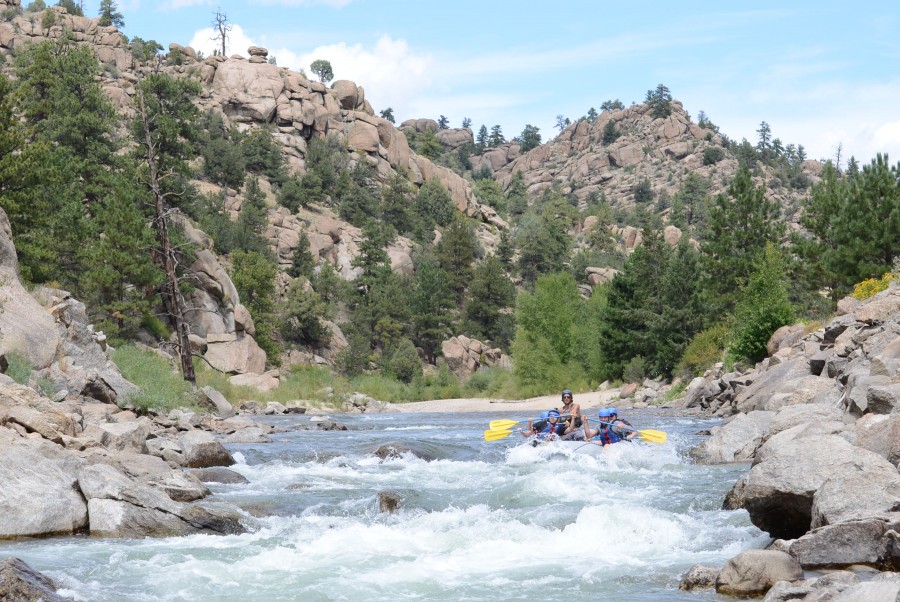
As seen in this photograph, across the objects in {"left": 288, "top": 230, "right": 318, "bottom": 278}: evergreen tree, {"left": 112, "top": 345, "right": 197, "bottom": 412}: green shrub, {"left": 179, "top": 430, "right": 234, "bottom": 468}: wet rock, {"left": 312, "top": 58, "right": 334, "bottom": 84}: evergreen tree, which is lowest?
{"left": 179, "top": 430, "right": 234, "bottom": 468}: wet rock

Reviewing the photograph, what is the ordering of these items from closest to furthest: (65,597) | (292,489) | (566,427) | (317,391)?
1. (65,597)
2. (292,489)
3. (566,427)
4. (317,391)

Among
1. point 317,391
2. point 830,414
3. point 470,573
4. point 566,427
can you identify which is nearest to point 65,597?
point 470,573

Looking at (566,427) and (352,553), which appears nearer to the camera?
(352,553)

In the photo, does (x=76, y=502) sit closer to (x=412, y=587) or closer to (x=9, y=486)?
(x=9, y=486)

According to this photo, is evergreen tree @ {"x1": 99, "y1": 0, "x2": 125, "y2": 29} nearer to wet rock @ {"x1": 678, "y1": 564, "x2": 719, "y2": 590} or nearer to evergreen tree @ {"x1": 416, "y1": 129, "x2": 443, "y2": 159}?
evergreen tree @ {"x1": 416, "y1": 129, "x2": 443, "y2": 159}

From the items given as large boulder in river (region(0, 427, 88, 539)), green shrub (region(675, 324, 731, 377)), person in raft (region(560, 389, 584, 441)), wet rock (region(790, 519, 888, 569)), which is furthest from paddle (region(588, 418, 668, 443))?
green shrub (region(675, 324, 731, 377))

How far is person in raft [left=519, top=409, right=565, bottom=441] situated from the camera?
1792 centimetres

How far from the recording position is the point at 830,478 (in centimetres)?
865

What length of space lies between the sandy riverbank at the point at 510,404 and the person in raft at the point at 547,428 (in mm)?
20896

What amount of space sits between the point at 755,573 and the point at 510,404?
36390 millimetres

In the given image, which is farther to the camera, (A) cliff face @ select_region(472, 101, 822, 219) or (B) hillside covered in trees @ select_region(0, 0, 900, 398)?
(A) cliff face @ select_region(472, 101, 822, 219)

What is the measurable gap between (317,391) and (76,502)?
108 feet

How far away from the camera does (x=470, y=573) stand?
865 centimetres

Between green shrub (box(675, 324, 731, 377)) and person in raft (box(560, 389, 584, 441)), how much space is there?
770 inches
